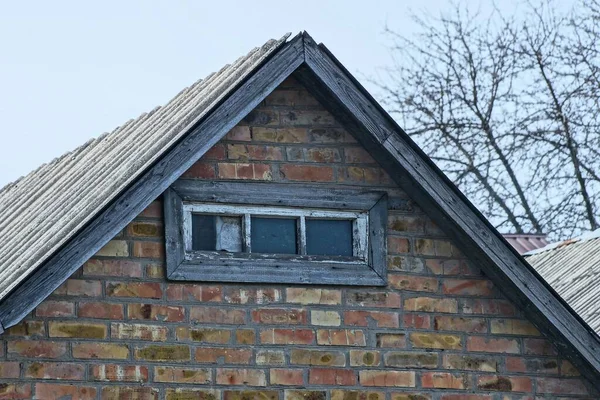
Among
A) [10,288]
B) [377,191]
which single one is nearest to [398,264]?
[377,191]

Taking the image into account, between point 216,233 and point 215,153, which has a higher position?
point 215,153

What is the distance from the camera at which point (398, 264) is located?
11.0 meters

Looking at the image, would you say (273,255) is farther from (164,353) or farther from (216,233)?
(164,353)

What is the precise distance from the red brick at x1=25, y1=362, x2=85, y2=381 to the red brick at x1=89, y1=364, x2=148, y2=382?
8 centimetres

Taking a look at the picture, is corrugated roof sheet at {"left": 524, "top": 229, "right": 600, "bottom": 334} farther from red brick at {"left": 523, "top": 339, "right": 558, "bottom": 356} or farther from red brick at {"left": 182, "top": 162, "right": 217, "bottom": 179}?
red brick at {"left": 182, "top": 162, "right": 217, "bottom": 179}

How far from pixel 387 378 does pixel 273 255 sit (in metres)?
1.09

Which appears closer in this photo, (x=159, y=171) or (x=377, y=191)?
(x=159, y=171)

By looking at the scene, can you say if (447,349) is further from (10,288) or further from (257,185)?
(10,288)

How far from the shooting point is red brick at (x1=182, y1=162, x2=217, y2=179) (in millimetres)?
10641

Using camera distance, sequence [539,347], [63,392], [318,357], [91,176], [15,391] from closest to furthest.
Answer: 1. [15,391]
2. [63,392]
3. [318,357]
4. [539,347]
5. [91,176]

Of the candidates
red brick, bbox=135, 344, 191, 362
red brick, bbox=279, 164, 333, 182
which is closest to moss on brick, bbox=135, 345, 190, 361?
red brick, bbox=135, 344, 191, 362

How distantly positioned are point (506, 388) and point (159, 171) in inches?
108

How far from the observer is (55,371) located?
10.1 metres

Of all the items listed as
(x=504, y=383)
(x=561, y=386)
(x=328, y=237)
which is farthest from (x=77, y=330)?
(x=561, y=386)
